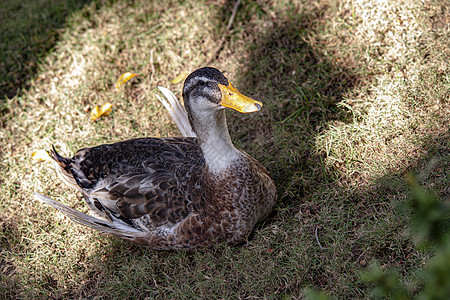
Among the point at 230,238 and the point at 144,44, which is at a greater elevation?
the point at 144,44

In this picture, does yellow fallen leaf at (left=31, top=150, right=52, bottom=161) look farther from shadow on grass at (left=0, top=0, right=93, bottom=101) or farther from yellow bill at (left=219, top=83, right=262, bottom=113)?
yellow bill at (left=219, top=83, right=262, bottom=113)

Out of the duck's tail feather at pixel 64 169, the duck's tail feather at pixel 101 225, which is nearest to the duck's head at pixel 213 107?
the duck's tail feather at pixel 101 225

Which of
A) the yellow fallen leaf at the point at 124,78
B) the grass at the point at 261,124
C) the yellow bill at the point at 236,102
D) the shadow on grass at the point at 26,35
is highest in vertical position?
the shadow on grass at the point at 26,35

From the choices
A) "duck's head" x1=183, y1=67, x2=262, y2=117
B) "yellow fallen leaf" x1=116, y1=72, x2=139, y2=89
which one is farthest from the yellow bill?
"yellow fallen leaf" x1=116, y1=72, x2=139, y2=89

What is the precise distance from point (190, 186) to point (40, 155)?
183 cm

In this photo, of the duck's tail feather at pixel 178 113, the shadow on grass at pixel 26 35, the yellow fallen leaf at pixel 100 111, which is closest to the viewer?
the duck's tail feather at pixel 178 113

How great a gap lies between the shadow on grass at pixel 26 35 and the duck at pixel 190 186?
2.14 meters

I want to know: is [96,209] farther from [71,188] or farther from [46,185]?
[46,185]

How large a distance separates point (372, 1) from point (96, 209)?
309 centimetres

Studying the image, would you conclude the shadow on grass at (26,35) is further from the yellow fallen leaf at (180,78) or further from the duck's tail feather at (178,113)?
the duck's tail feather at (178,113)

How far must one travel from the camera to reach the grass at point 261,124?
2795 millimetres

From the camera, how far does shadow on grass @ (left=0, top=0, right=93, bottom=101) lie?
4.77 meters

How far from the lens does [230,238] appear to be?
298 cm

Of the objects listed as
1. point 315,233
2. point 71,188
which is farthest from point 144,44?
point 315,233
